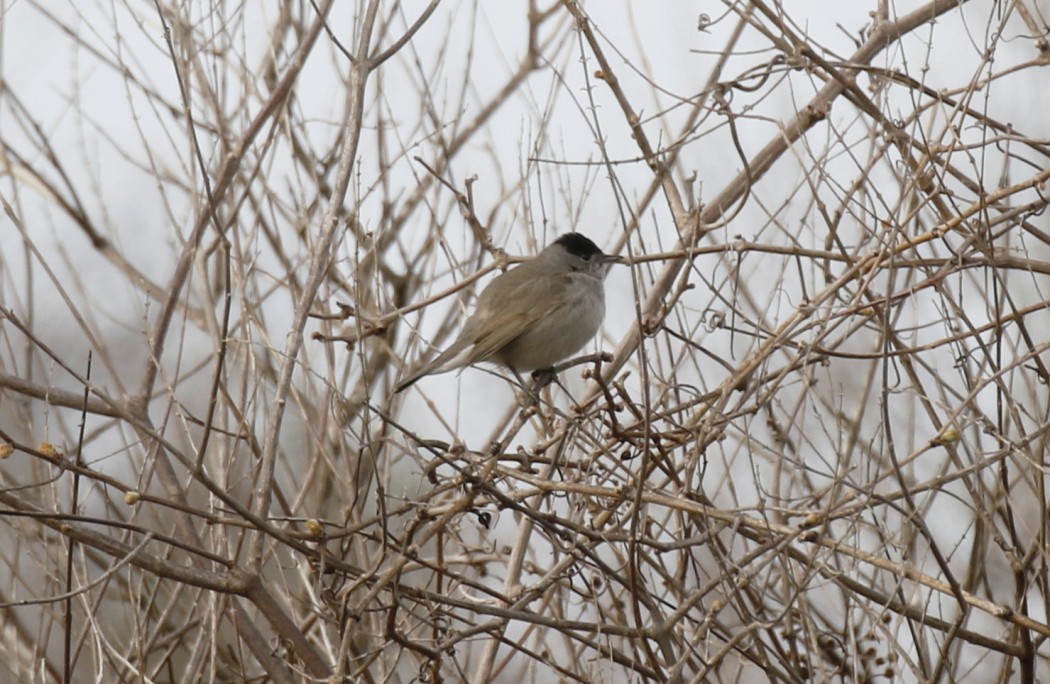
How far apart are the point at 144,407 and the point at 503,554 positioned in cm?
142

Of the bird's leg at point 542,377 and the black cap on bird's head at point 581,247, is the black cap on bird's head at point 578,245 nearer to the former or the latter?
the black cap on bird's head at point 581,247

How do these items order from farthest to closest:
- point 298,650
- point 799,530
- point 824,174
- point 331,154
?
point 331,154 → point 824,174 → point 298,650 → point 799,530

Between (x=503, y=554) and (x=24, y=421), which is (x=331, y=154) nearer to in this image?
(x=24, y=421)

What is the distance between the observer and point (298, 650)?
333 cm

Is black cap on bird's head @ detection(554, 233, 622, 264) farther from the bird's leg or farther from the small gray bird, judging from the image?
the bird's leg

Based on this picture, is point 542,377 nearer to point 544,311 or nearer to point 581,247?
point 544,311

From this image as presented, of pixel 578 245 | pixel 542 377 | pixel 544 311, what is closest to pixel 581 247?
pixel 578 245

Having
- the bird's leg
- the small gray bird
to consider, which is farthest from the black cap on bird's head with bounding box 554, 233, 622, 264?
the bird's leg

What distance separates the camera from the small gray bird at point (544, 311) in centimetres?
541

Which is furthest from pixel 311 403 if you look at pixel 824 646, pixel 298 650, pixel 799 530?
pixel 799 530

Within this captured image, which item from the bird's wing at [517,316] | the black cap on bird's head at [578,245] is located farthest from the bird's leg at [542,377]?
the black cap on bird's head at [578,245]

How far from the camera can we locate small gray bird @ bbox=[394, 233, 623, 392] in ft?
17.7

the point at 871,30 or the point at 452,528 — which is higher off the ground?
the point at 871,30

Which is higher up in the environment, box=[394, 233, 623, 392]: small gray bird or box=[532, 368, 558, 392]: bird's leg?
box=[394, 233, 623, 392]: small gray bird
